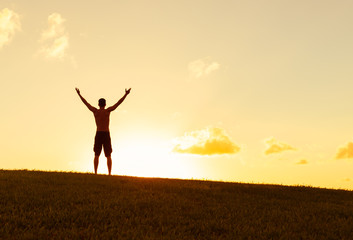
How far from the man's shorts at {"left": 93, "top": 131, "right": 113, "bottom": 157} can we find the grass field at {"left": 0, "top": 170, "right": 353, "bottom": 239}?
2132mm

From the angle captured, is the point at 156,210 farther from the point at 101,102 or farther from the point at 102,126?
the point at 101,102

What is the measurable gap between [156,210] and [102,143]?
316 inches

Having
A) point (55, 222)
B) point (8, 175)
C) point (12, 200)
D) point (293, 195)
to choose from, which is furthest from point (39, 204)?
point (293, 195)

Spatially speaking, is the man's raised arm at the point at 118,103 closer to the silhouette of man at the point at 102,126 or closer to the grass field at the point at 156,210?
the silhouette of man at the point at 102,126

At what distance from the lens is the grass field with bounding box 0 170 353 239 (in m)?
9.52

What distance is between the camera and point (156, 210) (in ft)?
37.7

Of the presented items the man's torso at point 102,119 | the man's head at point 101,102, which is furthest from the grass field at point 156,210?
the man's head at point 101,102

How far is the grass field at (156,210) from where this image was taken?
9.52 m

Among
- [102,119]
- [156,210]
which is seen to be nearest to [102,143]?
[102,119]

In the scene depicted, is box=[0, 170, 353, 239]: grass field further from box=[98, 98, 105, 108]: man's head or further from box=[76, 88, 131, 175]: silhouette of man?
box=[98, 98, 105, 108]: man's head

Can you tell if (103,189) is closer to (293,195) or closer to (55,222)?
(55,222)

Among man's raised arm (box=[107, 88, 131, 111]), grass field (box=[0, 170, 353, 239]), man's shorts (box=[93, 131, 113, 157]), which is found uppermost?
man's raised arm (box=[107, 88, 131, 111])

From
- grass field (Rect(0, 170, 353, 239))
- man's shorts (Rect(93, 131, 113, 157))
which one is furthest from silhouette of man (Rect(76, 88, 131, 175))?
→ grass field (Rect(0, 170, 353, 239))

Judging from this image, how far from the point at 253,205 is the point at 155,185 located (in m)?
4.17
